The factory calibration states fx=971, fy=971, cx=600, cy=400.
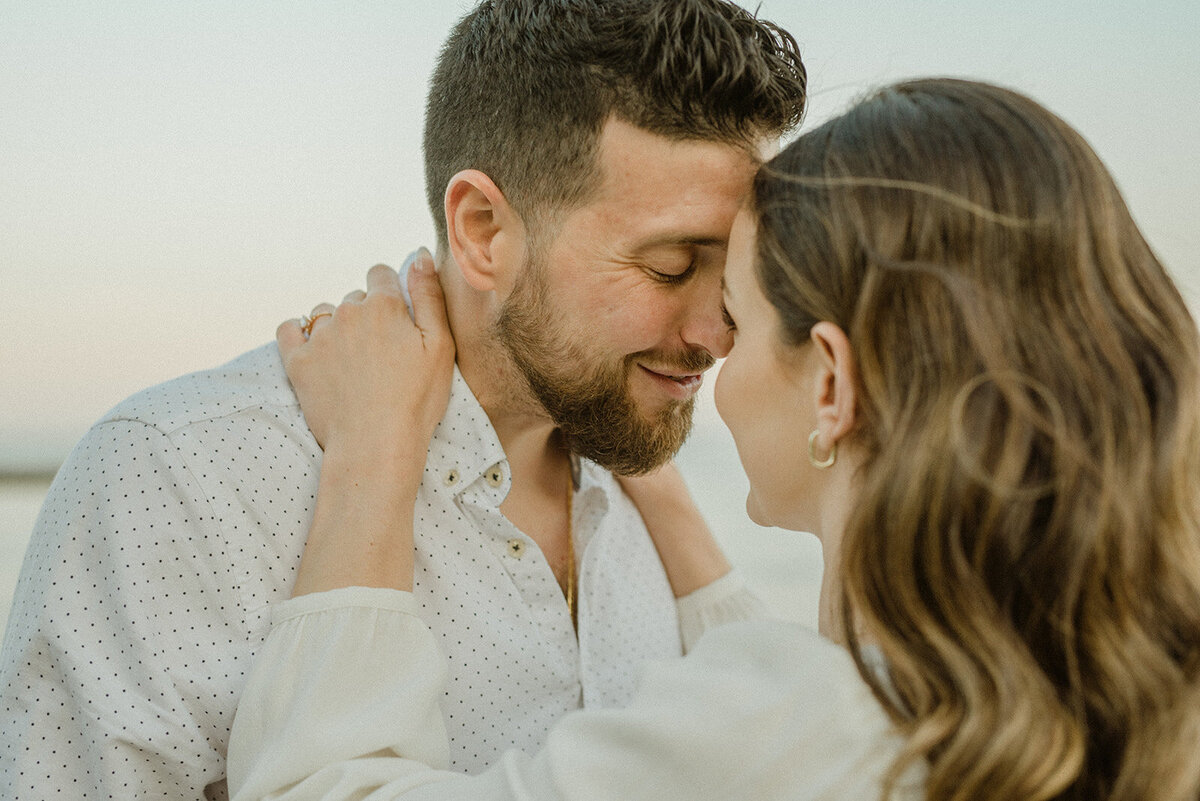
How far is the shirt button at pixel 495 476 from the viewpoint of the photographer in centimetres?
154

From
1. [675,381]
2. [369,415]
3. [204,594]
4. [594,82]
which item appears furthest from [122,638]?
[594,82]

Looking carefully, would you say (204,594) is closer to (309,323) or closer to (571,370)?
(309,323)

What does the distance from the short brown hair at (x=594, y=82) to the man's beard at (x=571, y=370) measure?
0.52 feet

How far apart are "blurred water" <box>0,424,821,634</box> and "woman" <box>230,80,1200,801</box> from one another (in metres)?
2.82

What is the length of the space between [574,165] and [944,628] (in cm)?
93

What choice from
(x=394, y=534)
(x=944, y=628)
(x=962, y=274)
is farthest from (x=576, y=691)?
(x=962, y=274)

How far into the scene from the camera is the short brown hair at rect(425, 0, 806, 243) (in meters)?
1.45

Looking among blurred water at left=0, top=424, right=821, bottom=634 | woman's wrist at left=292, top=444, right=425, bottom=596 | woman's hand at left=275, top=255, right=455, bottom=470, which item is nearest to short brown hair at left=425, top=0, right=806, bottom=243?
woman's hand at left=275, top=255, right=455, bottom=470

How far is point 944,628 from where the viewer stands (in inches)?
33.8

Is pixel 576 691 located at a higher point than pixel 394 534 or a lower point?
lower

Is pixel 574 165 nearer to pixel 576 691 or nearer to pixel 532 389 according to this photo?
pixel 532 389

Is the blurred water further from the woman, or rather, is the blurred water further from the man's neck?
the woman

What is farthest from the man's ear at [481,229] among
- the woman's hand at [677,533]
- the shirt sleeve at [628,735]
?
the shirt sleeve at [628,735]

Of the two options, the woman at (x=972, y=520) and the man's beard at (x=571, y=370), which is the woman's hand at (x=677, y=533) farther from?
the woman at (x=972, y=520)
